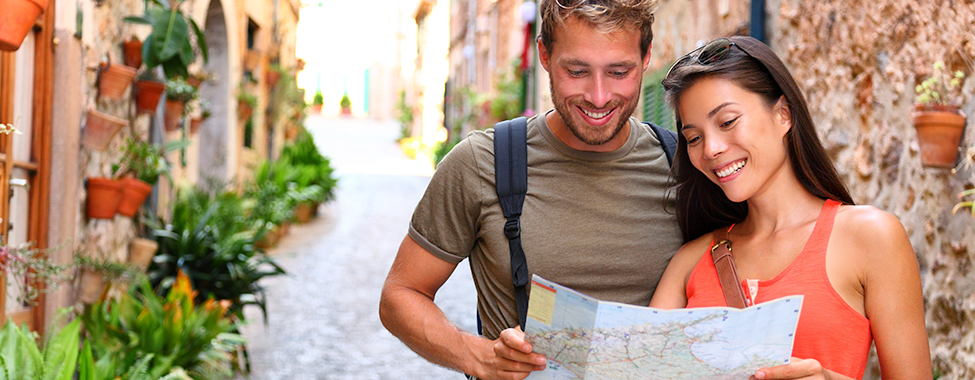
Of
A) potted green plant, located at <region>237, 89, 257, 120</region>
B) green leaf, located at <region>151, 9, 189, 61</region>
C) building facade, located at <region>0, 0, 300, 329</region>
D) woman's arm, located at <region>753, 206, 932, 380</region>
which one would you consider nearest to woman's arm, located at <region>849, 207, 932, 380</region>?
woman's arm, located at <region>753, 206, 932, 380</region>

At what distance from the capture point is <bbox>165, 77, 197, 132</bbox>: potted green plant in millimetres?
5866

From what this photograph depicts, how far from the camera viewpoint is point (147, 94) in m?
5.21

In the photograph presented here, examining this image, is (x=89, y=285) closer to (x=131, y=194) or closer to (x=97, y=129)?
(x=131, y=194)

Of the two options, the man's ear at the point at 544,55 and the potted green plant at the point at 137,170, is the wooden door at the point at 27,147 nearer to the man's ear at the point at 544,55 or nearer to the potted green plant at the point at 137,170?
the potted green plant at the point at 137,170

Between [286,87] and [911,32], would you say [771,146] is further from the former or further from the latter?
[286,87]

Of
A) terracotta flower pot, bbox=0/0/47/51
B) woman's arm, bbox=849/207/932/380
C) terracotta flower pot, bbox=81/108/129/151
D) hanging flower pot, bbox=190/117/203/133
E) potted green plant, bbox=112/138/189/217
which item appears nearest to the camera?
woman's arm, bbox=849/207/932/380

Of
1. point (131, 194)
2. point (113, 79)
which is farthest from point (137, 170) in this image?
point (113, 79)

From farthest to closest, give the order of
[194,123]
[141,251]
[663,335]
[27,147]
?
1. [194,123]
2. [141,251]
3. [27,147]
4. [663,335]

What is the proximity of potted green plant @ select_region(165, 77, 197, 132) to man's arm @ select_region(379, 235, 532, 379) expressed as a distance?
4.39m

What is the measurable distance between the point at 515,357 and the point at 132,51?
A: 424 centimetres

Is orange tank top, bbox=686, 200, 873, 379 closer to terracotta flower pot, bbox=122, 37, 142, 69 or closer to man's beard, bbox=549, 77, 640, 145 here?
man's beard, bbox=549, 77, 640, 145

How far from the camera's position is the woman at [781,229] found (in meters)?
1.53

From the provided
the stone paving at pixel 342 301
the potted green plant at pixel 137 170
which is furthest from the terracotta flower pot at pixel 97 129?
the stone paving at pixel 342 301

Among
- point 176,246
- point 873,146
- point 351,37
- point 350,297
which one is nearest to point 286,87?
point 350,297
